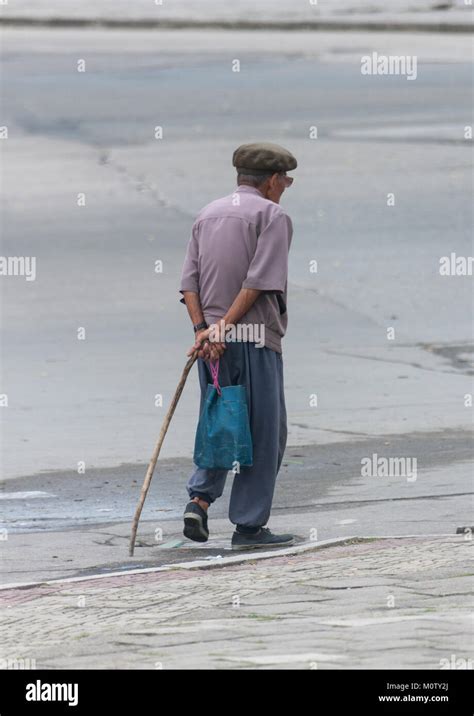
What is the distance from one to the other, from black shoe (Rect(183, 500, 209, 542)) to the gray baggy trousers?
14 centimetres

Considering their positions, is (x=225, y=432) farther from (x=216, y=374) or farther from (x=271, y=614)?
(x=271, y=614)

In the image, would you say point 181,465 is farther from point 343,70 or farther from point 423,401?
point 343,70

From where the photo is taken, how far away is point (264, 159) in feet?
28.4

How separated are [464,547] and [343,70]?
30.2 meters

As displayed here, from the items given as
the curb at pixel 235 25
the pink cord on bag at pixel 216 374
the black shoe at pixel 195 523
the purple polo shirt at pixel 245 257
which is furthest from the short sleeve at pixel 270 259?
the curb at pixel 235 25

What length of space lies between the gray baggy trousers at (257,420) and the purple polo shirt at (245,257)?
11cm

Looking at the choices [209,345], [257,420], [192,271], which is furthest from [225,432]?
[192,271]

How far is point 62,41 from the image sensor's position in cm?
4875

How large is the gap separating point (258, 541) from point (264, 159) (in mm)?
→ 1844

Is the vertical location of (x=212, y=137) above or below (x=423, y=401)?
above

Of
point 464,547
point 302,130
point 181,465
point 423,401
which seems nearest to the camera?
point 464,547

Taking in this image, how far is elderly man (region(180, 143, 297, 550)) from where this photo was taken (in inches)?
336

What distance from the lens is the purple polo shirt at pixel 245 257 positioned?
8.49 meters
